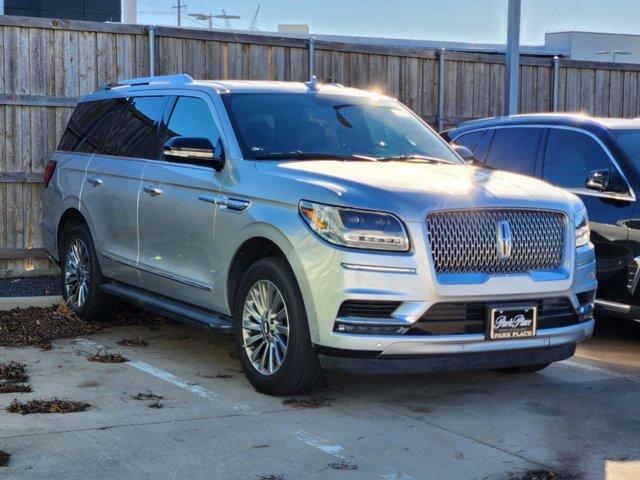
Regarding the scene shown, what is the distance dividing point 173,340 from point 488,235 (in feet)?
10.9

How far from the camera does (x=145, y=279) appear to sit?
7473 mm

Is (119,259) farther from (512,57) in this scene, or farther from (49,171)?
(512,57)

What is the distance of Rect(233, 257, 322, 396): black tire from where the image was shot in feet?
18.7

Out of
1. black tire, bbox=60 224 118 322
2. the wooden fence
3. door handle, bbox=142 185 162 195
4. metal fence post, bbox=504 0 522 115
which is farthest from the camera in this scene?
metal fence post, bbox=504 0 522 115

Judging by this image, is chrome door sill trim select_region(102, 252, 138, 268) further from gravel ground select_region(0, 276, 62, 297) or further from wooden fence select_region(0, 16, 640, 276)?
wooden fence select_region(0, 16, 640, 276)

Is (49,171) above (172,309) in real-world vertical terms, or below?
above

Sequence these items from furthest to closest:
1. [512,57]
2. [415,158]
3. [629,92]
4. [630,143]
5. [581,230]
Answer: [629,92]
[512,57]
[630,143]
[415,158]
[581,230]

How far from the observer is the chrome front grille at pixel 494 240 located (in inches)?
219

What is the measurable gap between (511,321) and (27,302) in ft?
17.3

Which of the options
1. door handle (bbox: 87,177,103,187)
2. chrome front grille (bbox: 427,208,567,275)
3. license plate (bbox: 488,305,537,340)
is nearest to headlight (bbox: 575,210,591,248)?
chrome front grille (bbox: 427,208,567,275)

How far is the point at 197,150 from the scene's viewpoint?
657 cm

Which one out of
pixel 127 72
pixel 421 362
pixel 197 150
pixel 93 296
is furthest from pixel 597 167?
pixel 127 72

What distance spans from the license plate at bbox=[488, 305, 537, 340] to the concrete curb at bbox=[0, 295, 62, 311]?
16.8 ft

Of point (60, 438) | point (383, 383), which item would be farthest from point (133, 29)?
point (60, 438)
